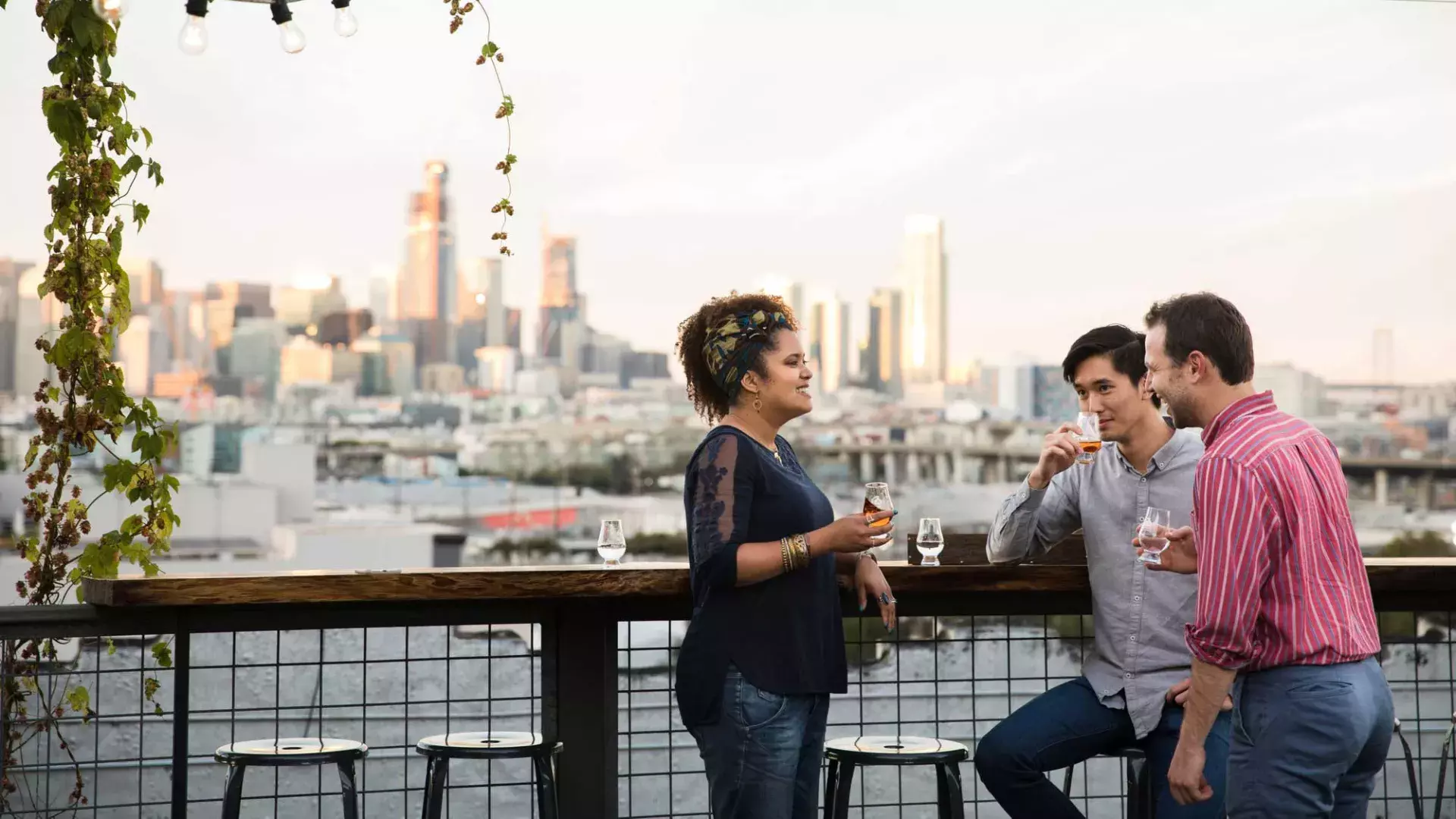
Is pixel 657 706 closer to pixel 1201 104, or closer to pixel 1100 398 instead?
pixel 1100 398

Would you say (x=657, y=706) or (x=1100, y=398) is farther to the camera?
(x=657, y=706)

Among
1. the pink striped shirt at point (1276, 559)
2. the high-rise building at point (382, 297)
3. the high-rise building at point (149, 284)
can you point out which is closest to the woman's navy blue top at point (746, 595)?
the pink striped shirt at point (1276, 559)

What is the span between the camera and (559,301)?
37219 millimetres

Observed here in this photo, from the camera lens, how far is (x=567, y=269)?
3684 centimetres

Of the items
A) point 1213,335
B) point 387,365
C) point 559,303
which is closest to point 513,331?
point 559,303

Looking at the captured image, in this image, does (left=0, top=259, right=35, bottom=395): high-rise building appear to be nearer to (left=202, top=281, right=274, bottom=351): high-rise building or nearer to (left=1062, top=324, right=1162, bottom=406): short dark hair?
(left=202, top=281, right=274, bottom=351): high-rise building

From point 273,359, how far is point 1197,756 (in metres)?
35.7

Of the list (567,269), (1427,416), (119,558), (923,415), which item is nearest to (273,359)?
(567,269)

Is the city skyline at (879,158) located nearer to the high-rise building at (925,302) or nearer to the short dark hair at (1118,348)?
the high-rise building at (925,302)

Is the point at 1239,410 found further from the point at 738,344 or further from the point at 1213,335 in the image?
the point at 738,344

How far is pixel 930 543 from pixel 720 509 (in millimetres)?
747

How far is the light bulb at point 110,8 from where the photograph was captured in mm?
3270

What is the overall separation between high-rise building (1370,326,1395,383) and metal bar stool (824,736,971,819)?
27.9 metres

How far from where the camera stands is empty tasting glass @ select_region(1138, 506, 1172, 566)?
234 cm
